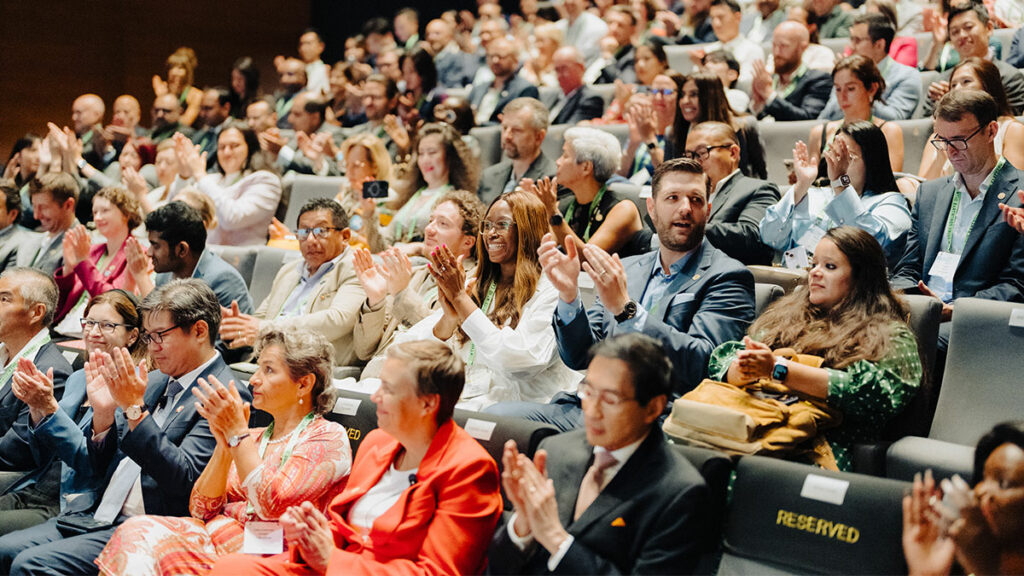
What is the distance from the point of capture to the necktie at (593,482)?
1835 mm

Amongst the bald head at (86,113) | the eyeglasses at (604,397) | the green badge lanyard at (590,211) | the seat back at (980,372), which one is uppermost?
the bald head at (86,113)

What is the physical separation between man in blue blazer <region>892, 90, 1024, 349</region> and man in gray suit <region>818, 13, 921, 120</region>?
153 centimetres

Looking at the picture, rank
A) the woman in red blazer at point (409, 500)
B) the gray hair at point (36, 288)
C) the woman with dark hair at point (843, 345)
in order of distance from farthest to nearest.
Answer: the gray hair at point (36, 288) < the woman with dark hair at point (843, 345) < the woman in red blazer at point (409, 500)

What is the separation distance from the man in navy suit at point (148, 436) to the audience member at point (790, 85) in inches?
123

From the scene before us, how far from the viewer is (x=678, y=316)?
253 centimetres

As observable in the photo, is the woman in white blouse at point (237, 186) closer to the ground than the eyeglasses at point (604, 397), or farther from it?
closer to the ground

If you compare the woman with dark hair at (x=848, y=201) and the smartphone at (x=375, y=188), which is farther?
the smartphone at (x=375, y=188)

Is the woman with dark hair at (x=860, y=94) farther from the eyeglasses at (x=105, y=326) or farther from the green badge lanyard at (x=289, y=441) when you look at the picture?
the eyeglasses at (x=105, y=326)

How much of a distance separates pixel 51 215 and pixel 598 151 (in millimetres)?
2664

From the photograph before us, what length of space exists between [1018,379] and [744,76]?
3.86 meters

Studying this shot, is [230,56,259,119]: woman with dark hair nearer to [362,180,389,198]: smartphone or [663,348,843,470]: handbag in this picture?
[362,180,389,198]: smartphone

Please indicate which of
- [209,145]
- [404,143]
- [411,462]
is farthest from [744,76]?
[411,462]

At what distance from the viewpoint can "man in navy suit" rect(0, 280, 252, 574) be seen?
237cm

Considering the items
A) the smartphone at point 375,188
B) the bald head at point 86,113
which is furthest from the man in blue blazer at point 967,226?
the bald head at point 86,113
